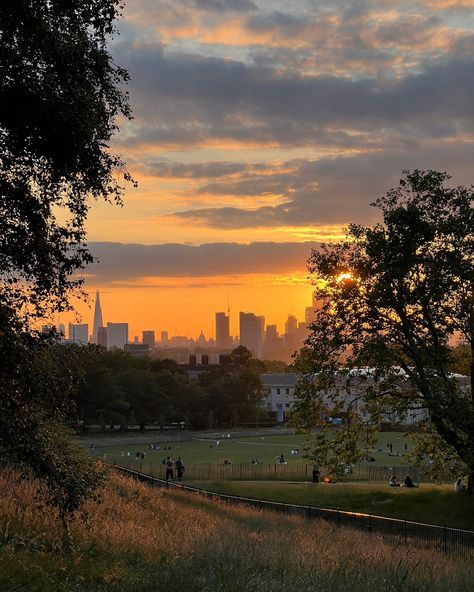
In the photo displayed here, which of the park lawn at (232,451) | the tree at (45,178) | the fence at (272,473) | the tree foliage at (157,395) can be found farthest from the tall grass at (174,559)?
the tree foliage at (157,395)

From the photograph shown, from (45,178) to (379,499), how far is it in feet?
90.8

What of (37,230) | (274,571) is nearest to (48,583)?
(274,571)

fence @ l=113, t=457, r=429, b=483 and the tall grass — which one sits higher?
the tall grass

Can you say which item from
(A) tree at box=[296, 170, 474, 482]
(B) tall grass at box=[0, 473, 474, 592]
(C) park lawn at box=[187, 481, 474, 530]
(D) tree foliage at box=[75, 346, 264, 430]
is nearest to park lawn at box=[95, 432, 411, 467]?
(D) tree foliage at box=[75, 346, 264, 430]

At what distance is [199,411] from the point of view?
418ft

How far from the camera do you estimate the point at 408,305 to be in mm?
32594

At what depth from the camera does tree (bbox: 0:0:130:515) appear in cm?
1352

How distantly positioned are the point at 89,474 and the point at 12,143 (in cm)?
651

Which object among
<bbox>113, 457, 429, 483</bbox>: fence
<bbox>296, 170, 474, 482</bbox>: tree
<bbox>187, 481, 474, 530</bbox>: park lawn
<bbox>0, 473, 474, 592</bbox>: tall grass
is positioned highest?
<bbox>296, 170, 474, 482</bbox>: tree

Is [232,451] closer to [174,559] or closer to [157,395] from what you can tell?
[157,395]

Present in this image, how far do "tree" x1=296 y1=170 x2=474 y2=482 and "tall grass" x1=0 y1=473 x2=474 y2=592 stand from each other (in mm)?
12481

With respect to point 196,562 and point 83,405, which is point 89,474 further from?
point 83,405

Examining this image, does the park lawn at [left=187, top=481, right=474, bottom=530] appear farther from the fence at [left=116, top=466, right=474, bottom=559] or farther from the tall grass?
the tall grass

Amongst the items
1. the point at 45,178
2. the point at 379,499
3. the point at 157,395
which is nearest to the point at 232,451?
the point at 157,395
